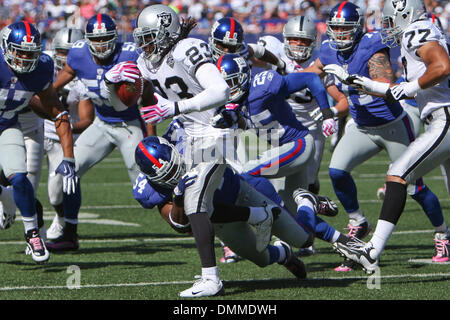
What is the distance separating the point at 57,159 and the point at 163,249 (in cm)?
140

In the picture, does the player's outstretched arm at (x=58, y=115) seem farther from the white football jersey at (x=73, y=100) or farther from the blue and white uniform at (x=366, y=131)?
the blue and white uniform at (x=366, y=131)

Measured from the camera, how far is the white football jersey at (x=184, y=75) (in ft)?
16.7

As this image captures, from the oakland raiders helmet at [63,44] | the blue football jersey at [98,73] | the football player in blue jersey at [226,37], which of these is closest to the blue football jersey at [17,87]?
the blue football jersey at [98,73]

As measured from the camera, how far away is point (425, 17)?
5230mm

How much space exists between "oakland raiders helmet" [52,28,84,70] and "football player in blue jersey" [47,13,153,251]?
80 centimetres

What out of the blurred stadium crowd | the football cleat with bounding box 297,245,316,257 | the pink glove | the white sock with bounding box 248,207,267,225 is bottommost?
the blurred stadium crowd

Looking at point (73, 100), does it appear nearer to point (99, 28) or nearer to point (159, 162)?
point (99, 28)

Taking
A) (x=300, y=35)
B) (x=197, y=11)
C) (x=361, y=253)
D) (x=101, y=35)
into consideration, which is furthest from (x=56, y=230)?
(x=197, y=11)

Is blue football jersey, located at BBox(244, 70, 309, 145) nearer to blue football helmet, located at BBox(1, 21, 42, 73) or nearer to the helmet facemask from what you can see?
the helmet facemask

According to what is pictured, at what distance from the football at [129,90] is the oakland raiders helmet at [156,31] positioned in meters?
0.26

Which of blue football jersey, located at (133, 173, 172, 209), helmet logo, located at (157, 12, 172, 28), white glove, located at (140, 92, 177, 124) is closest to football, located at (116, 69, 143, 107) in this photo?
helmet logo, located at (157, 12, 172, 28)

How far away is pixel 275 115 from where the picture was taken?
5.73 m

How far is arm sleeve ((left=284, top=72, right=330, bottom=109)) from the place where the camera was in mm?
5703

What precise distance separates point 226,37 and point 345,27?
881 millimetres
